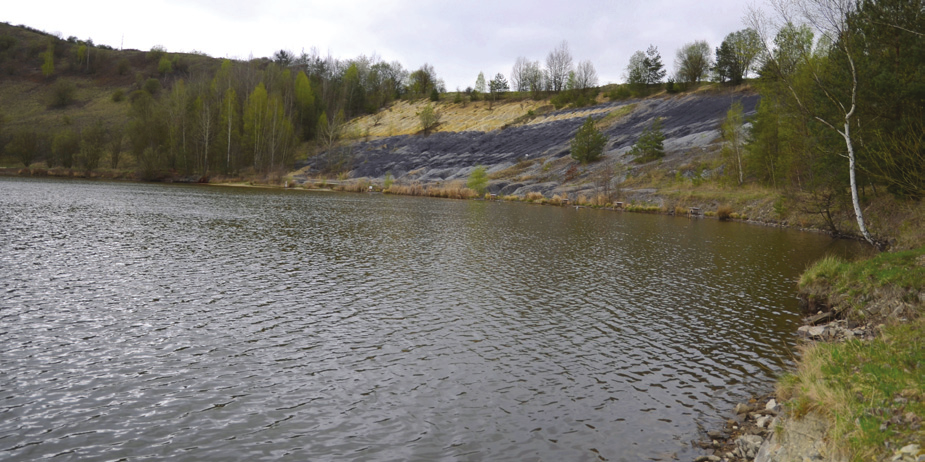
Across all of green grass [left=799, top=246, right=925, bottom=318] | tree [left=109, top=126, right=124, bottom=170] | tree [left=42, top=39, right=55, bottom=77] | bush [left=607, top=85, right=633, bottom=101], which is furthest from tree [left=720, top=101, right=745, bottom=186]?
tree [left=42, top=39, right=55, bottom=77]

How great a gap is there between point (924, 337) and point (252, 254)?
78.7 feet

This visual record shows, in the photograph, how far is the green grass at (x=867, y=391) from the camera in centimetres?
623

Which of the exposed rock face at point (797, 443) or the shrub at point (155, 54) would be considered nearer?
the exposed rock face at point (797, 443)

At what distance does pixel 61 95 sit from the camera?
5202 inches

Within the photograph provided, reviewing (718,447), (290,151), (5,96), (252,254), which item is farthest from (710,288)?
(5,96)

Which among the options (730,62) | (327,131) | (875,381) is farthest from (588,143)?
(875,381)

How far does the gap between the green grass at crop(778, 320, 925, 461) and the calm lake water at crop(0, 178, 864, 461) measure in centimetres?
178

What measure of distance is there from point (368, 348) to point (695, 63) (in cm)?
10191

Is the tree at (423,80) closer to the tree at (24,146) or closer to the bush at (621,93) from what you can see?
the bush at (621,93)

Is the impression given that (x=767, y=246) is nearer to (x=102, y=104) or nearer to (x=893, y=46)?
(x=893, y=46)

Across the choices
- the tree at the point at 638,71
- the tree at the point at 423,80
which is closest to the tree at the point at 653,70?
the tree at the point at 638,71

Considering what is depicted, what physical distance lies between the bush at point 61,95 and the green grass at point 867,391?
169137 millimetres

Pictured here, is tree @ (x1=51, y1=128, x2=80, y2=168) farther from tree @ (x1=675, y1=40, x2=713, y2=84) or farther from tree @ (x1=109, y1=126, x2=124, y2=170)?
tree @ (x1=675, y1=40, x2=713, y2=84)

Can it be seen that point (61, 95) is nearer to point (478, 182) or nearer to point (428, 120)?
point (428, 120)
